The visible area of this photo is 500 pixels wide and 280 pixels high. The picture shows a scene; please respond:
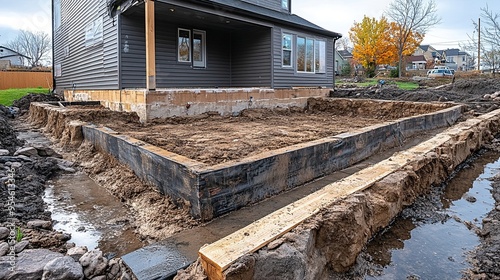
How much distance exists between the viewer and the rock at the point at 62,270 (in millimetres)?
1942

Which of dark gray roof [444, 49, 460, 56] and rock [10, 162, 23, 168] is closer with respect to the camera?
rock [10, 162, 23, 168]

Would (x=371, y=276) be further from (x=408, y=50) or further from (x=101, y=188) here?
(x=408, y=50)

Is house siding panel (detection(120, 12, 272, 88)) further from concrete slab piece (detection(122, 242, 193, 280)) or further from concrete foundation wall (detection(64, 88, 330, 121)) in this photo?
concrete slab piece (detection(122, 242, 193, 280))

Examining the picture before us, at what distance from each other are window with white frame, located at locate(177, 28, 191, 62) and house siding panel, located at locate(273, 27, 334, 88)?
2752 millimetres

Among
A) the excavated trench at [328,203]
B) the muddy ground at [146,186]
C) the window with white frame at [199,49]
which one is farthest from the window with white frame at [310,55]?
the excavated trench at [328,203]

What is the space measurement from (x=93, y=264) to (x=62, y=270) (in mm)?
189

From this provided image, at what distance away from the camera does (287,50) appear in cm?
1164

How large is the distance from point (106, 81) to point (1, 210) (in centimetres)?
708

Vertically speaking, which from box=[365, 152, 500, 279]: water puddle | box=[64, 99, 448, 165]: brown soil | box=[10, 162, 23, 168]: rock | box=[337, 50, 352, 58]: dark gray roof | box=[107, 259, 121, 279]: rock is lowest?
box=[365, 152, 500, 279]: water puddle

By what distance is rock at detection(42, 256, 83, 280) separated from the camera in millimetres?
1942

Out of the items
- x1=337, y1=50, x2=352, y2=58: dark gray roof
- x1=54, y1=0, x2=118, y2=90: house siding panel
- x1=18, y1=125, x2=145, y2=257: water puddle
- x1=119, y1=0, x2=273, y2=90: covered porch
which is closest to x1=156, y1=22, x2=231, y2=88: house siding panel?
x1=119, y1=0, x2=273, y2=90: covered porch

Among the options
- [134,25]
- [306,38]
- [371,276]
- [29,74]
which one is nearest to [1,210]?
[371,276]

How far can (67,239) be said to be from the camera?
2664 millimetres

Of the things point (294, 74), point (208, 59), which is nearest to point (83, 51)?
point (208, 59)
